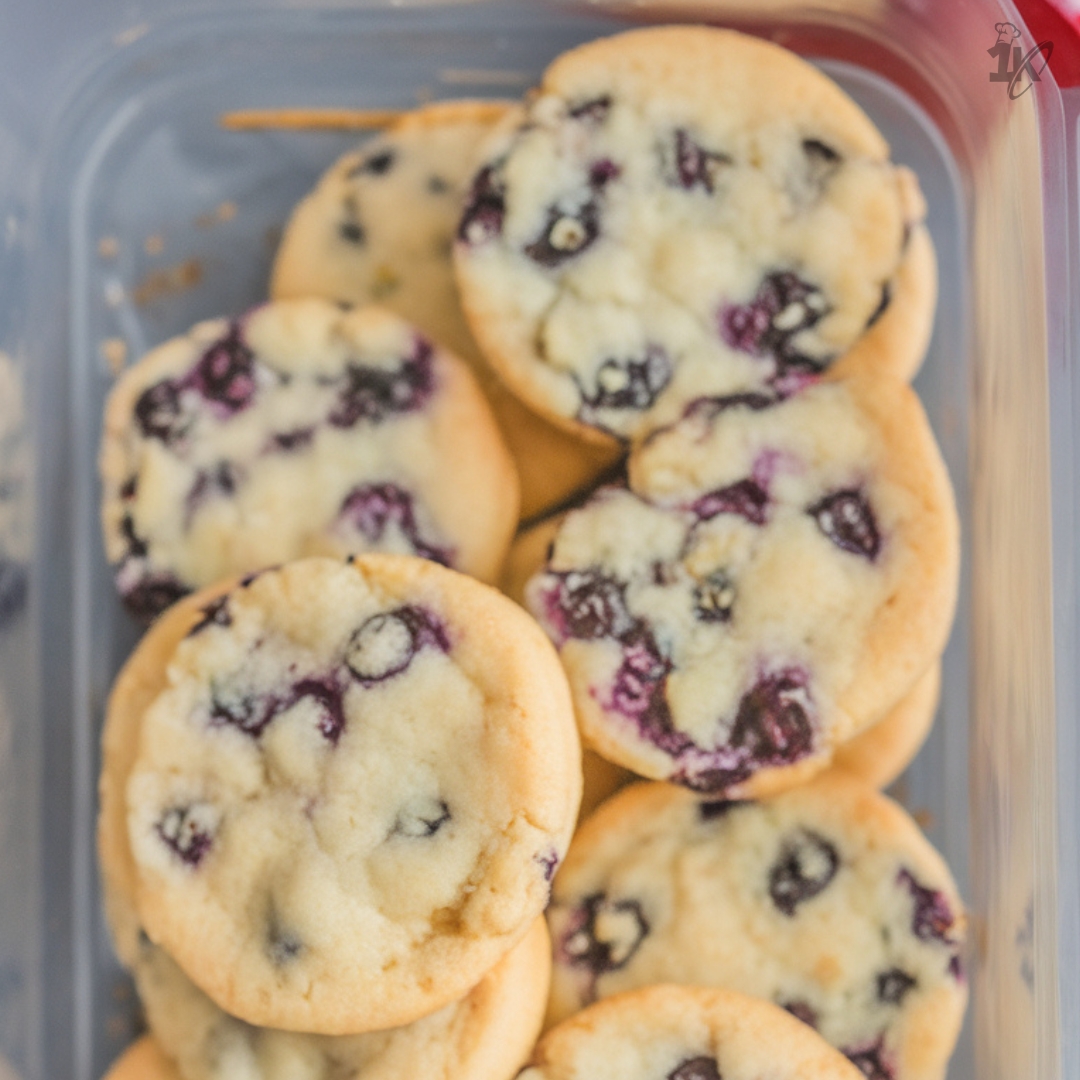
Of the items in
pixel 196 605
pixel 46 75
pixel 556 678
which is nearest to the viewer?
pixel 556 678

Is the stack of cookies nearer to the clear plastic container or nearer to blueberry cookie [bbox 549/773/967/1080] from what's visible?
blueberry cookie [bbox 549/773/967/1080]

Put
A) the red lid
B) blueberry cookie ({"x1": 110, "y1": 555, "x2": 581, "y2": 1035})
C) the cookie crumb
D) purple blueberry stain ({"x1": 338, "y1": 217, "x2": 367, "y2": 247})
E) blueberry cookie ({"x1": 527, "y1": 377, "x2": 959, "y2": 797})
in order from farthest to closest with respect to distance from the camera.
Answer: the cookie crumb
purple blueberry stain ({"x1": 338, "y1": 217, "x2": 367, "y2": 247})
the red lid
blueberry cookie ({"x1": 527, "y1": 377, "x2": 959, "y2": 797})
blueberry cookie ({"x1": 110, "y1": 555, "x2": 581, "y2": 1035})

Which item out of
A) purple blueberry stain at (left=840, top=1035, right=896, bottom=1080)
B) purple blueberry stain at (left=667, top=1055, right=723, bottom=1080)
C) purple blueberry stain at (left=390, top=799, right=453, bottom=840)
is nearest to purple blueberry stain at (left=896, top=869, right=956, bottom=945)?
purple blueberry stain at (left=840, top=1035, right=896, bottom=1080)

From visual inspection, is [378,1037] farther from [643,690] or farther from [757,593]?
[757,593]

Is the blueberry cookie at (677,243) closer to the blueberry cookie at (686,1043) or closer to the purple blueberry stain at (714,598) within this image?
the purple blueberry stain at (714,598)

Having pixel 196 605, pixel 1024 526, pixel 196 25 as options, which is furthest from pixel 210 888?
pixel 196 25

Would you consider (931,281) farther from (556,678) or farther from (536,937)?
(536,937)
